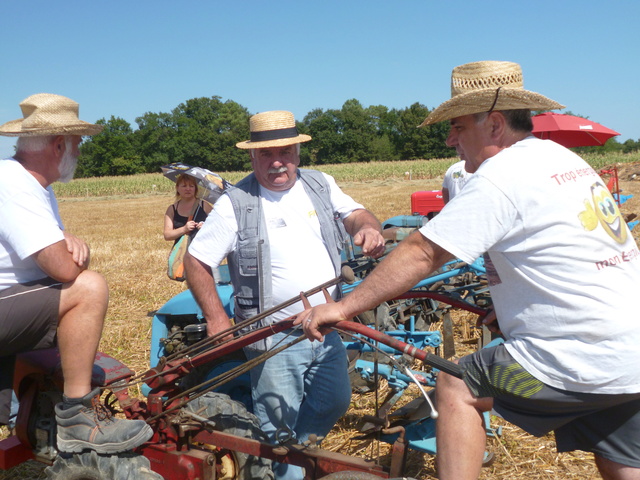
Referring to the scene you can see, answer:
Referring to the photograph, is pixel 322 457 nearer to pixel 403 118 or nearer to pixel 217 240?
pixel 217 240

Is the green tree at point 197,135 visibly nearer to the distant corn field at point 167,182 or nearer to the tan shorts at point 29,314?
the distant corn field at point 167,182

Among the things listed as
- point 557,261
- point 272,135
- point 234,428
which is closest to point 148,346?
point 234,428

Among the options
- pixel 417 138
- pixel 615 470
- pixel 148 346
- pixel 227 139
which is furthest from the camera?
pixel 417 138

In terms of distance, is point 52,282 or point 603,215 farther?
point 52,282

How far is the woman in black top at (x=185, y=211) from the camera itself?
673 centimetres

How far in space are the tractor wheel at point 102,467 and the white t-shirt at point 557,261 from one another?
77.8 inches

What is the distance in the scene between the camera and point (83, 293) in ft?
9.63

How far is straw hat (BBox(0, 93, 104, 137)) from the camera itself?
2.96 m

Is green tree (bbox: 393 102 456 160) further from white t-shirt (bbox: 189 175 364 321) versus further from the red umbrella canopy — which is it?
white t-shirt (bbox: 189 175 364 321)

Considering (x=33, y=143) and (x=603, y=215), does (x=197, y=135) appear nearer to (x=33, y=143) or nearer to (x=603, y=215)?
(x=33, y=143)

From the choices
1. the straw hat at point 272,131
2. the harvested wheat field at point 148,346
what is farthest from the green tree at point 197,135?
the straw hat at point 272,131

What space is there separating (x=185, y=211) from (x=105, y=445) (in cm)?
423

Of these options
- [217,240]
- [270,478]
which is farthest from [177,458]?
[217,240]

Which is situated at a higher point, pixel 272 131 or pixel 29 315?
pixel 272 131
